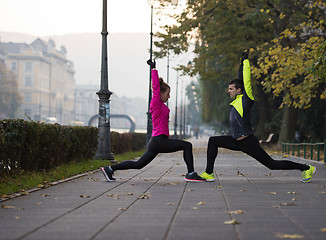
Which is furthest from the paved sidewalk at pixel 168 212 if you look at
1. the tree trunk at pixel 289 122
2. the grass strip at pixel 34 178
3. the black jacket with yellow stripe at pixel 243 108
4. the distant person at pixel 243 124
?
the tree trunk at pixel 289 122

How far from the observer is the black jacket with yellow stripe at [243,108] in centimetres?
959

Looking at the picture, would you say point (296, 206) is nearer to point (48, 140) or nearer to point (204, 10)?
point (48, 140)

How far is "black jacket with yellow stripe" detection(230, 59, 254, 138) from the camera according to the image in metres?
9.59

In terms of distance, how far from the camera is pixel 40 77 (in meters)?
139

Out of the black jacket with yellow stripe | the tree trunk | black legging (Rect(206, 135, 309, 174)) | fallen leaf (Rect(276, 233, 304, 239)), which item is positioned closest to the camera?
fallen leaf (Rect(276, 233, 304, 239))

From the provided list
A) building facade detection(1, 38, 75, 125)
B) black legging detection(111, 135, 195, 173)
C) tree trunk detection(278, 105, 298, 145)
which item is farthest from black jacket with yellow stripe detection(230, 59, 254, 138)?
building facade detection(1, 38, 75, 125)

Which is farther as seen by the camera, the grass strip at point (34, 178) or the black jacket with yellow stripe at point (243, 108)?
the black jacket with yellow stripe at point (243, 108)

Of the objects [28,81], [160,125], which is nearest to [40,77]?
[28,81]

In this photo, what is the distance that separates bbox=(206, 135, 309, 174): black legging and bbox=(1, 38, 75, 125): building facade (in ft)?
387

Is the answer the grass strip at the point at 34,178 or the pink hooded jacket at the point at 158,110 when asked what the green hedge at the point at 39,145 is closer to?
the grass strip at the point at 34,178

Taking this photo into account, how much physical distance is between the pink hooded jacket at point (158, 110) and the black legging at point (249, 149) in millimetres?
924

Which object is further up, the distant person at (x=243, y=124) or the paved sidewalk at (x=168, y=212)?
the distant person at (x=243, y=124)

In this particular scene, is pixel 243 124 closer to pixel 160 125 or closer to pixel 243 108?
pixel 243 108

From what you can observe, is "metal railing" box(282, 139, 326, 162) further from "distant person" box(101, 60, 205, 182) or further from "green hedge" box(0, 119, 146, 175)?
"distant person" box(101, 60, 205, 182)
